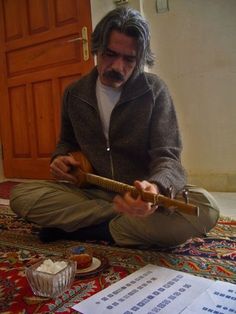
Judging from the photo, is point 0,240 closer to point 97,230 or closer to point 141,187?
point 97,230

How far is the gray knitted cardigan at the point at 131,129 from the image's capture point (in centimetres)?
110

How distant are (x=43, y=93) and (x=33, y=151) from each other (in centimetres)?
43

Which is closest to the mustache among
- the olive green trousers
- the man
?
the man

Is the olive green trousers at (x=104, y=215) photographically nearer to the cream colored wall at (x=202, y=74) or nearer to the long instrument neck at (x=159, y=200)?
the long instrument neck at (x=159, y=200)

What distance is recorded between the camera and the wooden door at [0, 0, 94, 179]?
2.27 m

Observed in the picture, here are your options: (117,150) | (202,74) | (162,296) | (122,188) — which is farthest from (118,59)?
(202,74)

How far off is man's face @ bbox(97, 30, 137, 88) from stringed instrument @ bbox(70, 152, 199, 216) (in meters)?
0.28

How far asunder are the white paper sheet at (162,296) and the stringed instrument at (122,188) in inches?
7.8

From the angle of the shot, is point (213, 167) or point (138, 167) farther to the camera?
point (213, 167)

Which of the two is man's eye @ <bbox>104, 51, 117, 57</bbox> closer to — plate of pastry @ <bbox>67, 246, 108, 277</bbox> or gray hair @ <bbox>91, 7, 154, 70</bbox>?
gray hair @ <bbox>91, 7, 154, 70</bbox>

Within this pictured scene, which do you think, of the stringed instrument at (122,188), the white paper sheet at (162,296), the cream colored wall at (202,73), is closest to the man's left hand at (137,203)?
the stringed instrument at (122,188)

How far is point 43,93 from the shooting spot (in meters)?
2.51

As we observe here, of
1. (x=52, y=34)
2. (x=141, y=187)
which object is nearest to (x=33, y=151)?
(x=52, y=34)

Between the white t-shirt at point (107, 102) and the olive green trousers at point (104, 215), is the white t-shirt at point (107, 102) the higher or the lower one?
the higher one
